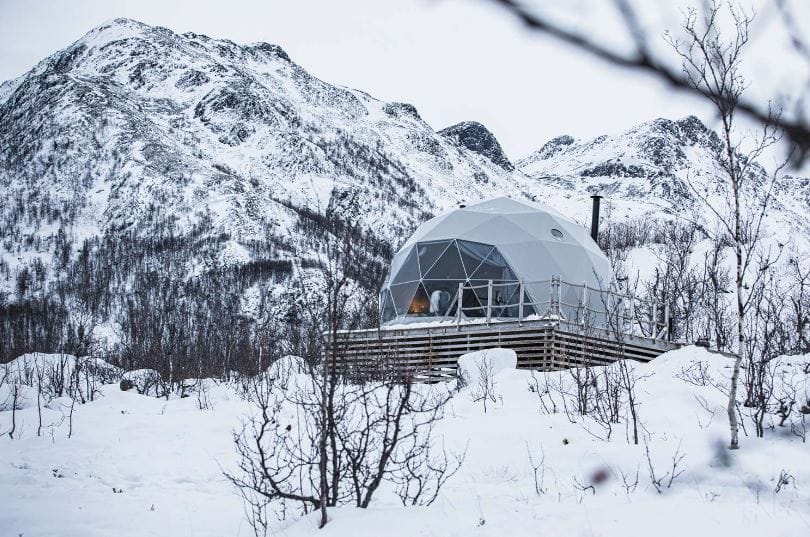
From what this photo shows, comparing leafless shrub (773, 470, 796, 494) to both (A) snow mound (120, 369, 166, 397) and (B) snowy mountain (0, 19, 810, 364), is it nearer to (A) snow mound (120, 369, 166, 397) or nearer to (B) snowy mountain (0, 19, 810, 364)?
(A) snow mound (120, 369, 166, 397)

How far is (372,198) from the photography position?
4250 inches

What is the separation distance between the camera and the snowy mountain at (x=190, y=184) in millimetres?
68625

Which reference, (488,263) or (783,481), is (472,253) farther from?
(783,481)

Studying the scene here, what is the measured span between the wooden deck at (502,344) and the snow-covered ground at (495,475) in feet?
13.3

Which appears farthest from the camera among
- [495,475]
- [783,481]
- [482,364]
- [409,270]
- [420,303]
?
[409,270]

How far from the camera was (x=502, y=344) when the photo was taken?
56.7 ft

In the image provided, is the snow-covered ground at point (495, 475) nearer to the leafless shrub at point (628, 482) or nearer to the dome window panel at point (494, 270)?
the leafless shrub at point (628, 482)

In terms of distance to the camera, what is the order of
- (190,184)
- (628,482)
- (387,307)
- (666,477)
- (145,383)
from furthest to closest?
(190,184)
(387,307)
(145,383)
(628,482)
(666,477)

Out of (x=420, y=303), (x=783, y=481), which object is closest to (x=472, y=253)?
(x=420, y=303)

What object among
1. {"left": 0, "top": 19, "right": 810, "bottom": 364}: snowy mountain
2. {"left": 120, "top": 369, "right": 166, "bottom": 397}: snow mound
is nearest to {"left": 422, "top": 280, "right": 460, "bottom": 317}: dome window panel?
{"left": 120, "top": 369, "right": 166, "bottom": 397}: snow mound

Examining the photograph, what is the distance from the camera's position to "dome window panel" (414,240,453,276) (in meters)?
22.0

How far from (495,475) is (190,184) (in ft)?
296

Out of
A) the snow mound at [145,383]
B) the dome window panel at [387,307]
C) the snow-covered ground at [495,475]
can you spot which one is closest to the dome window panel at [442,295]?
the dome window panel at [387,307]

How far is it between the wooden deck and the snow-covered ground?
404cm
